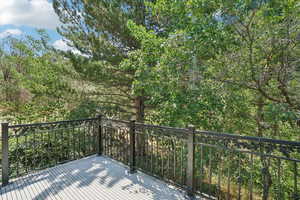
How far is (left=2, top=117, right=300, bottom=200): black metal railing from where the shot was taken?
1932 mm

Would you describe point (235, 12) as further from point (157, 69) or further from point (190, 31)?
point (157, 69)

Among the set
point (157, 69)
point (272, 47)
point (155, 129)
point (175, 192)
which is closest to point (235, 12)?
point (272, 47)

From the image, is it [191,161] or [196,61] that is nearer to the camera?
[191,161]

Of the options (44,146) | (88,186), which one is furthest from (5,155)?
(44,146)

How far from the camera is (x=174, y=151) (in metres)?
2.65

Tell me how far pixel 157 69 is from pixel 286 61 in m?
2.28

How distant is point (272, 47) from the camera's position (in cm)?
291

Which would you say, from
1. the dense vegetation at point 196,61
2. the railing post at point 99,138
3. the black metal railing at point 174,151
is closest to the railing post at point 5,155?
the black metal railing at point 174,151

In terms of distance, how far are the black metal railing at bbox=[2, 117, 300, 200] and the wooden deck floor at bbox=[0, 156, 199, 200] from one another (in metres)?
0.19

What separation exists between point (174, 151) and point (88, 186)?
144 centimetres

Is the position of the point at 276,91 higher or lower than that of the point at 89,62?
lower

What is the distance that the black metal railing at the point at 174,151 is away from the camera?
6.34 ft

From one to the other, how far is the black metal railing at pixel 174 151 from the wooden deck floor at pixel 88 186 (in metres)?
0.19

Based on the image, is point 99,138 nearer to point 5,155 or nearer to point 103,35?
point 5,155
